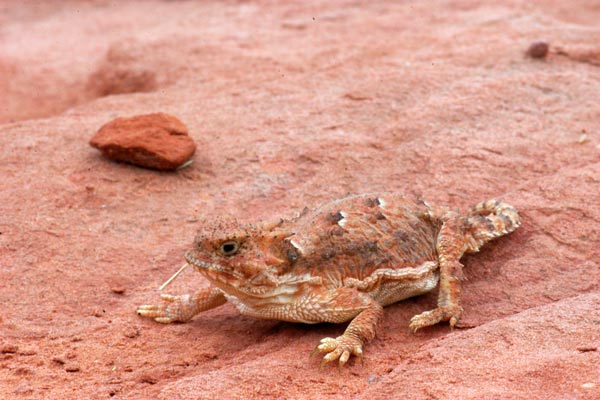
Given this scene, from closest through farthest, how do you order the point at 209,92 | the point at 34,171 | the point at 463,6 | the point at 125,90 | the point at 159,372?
the point at 159,372
the point at 34,171
the point at 209,92
the point at 125,90
the point at 463,6

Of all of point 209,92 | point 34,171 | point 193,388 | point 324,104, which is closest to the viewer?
point 193,388

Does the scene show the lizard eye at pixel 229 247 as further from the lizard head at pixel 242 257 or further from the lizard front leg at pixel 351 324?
the lizard front leg at pixel 351 324

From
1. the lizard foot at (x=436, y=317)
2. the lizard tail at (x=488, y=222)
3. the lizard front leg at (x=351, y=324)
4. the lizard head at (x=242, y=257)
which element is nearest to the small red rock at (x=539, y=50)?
the lizard tail at (x=488, y=222)

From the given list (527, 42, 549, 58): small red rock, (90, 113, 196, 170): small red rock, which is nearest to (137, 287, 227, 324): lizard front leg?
(90, 113, 196, 170): small red rock

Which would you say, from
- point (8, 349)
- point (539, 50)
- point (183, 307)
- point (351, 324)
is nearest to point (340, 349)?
point (351, 324)

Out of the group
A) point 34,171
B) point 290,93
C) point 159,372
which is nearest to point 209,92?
point 290,93

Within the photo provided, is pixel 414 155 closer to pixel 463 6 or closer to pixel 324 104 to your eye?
pixel 324 104

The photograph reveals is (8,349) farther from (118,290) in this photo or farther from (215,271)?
(215,271)
